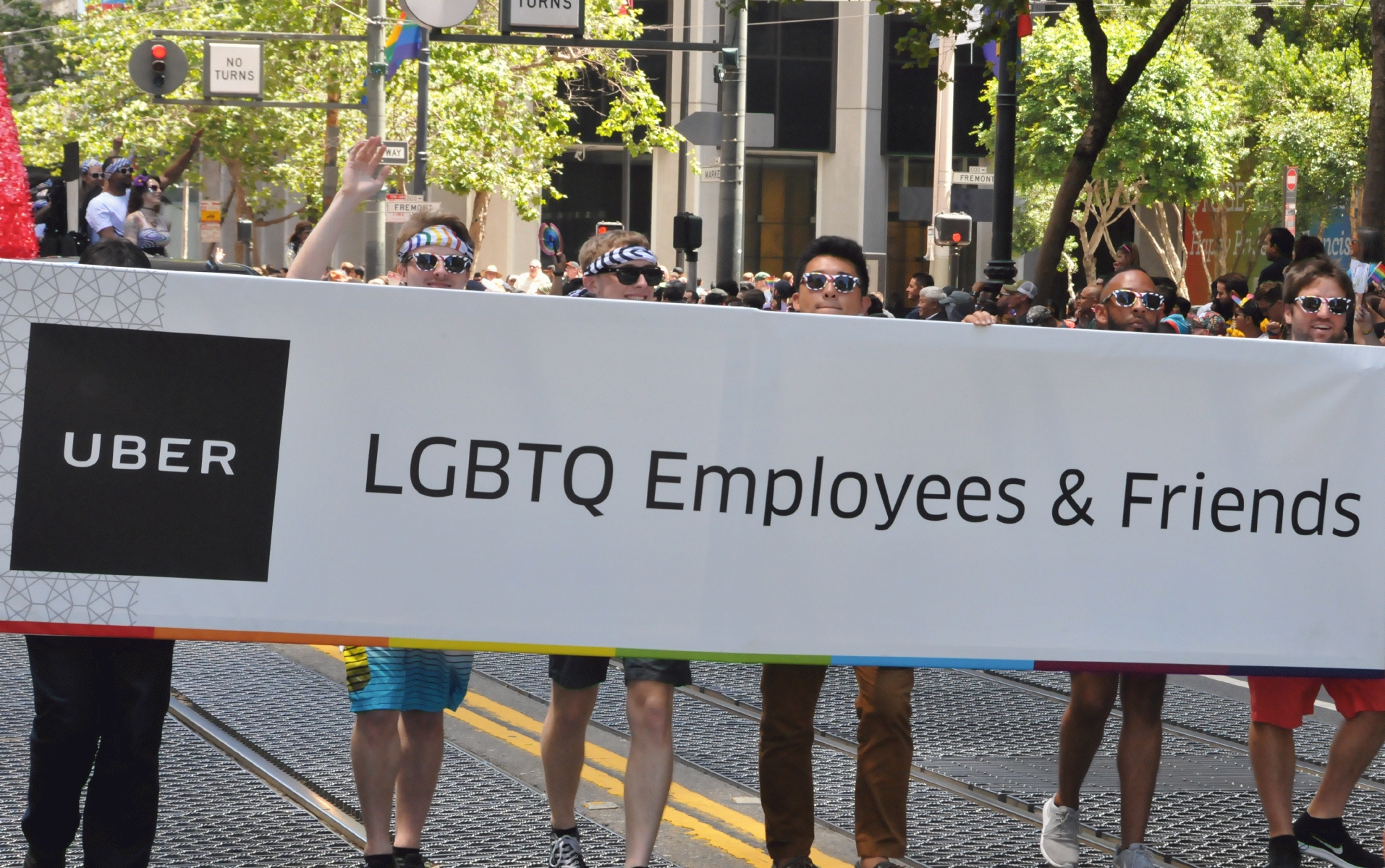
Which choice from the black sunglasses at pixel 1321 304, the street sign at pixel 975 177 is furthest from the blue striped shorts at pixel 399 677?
the street sign at pixel 975 177

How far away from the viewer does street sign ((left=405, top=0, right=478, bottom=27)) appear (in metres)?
18.5

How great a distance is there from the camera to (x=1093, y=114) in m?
15.7

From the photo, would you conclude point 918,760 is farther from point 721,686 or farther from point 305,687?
point 305,687

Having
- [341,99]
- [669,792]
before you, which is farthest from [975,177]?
[669,792]

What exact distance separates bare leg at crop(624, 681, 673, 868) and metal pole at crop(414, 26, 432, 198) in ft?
54.8

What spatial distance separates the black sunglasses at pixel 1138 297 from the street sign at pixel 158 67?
64.6 feet

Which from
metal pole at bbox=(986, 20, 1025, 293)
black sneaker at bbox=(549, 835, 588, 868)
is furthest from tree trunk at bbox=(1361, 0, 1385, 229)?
black sneaker at bbox=(549, 835, 588, 868)

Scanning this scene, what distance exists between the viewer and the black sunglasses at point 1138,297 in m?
5.85

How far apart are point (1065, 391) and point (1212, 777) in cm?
246

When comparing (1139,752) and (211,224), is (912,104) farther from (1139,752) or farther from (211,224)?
(1139,752)

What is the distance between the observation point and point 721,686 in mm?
8344

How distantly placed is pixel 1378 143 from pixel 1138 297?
880cm

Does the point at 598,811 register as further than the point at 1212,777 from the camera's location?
No

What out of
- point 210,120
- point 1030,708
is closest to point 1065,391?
point 1030,708
